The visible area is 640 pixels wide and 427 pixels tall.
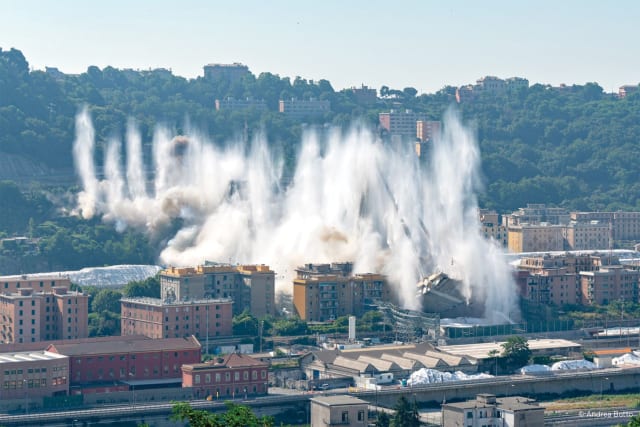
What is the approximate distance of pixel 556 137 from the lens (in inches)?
3563

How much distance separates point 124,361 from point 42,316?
5.19 m

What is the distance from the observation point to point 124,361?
37.9m

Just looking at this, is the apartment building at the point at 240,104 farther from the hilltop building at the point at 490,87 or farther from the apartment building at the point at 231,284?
the apartment building at the point at 231,284

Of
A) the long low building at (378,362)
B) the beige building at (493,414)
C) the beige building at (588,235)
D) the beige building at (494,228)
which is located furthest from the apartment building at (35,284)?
the beige building at (588,235)

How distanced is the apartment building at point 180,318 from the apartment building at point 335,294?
143 inches

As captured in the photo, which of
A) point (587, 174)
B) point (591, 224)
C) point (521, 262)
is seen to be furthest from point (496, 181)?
point (521, 262)

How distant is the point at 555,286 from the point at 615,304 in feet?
5.78

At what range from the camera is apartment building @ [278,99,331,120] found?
297 feet

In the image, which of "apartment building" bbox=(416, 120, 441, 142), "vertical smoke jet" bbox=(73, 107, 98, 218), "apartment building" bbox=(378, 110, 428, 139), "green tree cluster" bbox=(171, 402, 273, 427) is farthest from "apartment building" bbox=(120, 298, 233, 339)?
"apartment building" bbox=(378, 110, 428, 139)

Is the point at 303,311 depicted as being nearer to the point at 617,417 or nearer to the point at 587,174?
the point at 617,417

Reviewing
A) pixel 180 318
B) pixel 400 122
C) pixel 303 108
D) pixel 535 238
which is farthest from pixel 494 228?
pixel 303 108

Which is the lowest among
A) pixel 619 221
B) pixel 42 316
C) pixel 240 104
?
pixel 42 316

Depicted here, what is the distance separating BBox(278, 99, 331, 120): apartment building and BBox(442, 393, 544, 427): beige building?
57.4 m

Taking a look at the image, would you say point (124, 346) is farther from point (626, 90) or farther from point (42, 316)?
point (626, 90)
